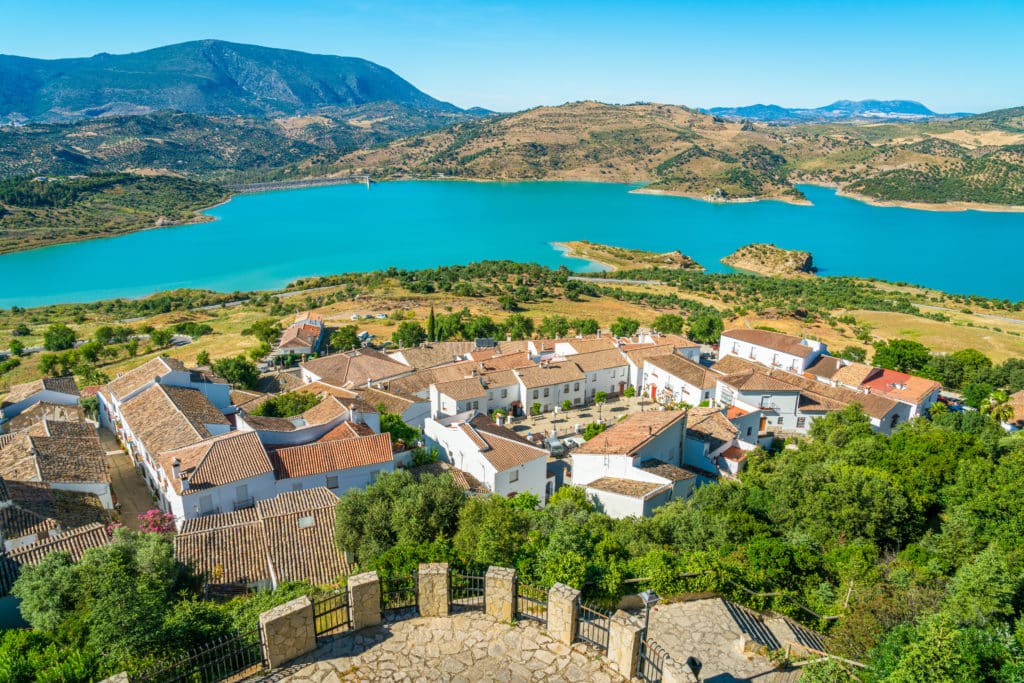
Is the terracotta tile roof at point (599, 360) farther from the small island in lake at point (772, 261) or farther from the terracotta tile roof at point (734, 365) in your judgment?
the small island in lake at point (772, 261)

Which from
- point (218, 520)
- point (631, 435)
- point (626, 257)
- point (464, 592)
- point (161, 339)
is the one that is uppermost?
point (464, 592)

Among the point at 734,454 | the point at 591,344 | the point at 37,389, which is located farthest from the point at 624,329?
the point at 37,389

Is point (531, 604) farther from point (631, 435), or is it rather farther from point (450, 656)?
point (631, 435)

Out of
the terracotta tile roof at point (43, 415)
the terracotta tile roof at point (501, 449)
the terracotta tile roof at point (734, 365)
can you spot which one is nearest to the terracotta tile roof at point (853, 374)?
the terracotta tile roof at point (734, 365)

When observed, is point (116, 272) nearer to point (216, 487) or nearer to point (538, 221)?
point (538, 221)

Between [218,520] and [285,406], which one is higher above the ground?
[218,520]

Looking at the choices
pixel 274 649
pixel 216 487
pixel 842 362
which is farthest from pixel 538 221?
pixel 274 649

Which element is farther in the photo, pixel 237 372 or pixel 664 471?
pixel 237 372

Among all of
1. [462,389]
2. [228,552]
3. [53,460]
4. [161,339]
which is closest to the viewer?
[228,552]
